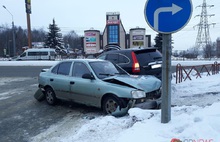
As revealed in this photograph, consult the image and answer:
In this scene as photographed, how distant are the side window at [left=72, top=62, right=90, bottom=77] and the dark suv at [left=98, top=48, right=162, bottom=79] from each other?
1.95m

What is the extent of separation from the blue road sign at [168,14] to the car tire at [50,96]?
4.58 meters

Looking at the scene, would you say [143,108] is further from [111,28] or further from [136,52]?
[111,28]

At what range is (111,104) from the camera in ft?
17.6

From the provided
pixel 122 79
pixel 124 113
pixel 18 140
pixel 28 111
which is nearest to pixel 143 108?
pixel 124 113

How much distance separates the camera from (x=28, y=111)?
6.50m

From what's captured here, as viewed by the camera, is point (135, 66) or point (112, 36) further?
point (112, 36)

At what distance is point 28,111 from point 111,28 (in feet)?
153

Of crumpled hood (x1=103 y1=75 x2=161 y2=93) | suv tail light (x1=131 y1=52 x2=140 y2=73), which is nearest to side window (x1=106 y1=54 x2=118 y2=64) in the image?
suv tail light (x1=131 y1=52 x2=140 y2=73)

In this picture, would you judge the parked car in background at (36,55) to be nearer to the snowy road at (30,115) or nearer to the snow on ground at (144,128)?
the snowy road at (30,115)

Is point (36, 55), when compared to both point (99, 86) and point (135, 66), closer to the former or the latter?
point (135, 66)

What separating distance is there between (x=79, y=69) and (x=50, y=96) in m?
1.60

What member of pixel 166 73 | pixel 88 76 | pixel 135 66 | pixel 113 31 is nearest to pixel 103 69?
Answer: pixel 88 76

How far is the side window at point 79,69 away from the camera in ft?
20.4

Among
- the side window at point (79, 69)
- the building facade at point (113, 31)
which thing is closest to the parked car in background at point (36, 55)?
the building facade at point (113, 31)
